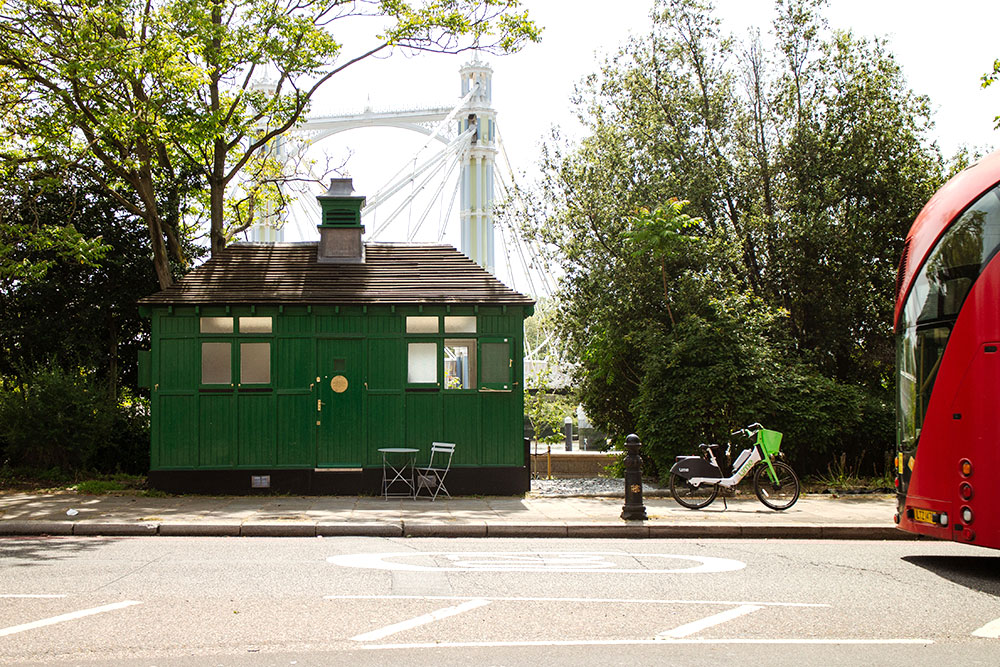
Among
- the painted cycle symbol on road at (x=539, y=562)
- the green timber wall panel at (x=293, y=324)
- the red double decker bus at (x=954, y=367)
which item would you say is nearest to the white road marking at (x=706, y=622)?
the painted cycle symbol on road at (x=539, y=562)

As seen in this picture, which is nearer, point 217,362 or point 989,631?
point 989,631

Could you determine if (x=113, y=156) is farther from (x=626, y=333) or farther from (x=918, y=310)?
(x=918, y=310)

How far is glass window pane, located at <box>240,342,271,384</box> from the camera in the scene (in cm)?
1366

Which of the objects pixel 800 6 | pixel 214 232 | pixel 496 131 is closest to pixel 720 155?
pixel 800 6

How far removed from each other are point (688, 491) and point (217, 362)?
7.09 meters

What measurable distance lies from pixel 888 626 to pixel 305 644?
12.1ft

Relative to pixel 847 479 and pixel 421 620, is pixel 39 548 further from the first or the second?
pixel 847 479

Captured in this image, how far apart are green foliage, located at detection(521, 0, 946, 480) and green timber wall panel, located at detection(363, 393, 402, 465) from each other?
429 cm

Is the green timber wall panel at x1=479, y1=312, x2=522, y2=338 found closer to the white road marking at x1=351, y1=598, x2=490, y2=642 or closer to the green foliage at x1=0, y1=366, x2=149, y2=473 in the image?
the green foliage at x1=0, y1=366, x2=149, y2=473

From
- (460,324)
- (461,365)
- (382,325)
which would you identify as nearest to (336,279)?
(382,325)

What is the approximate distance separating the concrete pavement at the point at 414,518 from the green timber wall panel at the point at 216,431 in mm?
639

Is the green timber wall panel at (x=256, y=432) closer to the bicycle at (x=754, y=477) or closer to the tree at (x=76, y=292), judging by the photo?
the tree at (x=76, y=292)

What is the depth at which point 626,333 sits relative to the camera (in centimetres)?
1697

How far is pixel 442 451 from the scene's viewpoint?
13.4m
